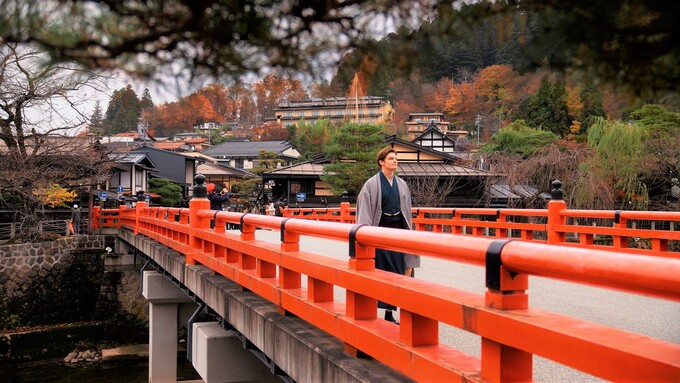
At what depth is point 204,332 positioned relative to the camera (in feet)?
20.0

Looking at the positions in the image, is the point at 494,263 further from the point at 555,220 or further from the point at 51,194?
the point at 51,194

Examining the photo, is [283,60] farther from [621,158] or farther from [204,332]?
[621,158]

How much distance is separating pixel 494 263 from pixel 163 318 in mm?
10869

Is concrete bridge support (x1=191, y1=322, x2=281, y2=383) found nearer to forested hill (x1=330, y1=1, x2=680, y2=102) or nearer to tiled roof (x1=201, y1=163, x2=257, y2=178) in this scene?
forested hill (x1=330, y1=1, x2=680, y2=102)

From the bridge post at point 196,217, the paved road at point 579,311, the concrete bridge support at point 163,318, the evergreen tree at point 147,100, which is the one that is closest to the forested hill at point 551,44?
the evergreen tree at point 147,100

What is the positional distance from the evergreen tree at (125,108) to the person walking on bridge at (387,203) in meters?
2.77

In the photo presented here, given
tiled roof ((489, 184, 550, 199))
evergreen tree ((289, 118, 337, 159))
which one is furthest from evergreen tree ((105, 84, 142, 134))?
tiled roof ((489, 184, 550, 199))

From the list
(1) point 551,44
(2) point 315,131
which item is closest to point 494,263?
(1) point 551,44

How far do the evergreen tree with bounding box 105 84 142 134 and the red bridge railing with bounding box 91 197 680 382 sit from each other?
1.29 m

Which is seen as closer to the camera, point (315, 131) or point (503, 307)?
point (503, 307)

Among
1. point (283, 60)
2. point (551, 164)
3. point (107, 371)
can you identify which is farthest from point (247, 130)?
point (551, 164)

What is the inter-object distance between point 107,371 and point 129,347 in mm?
1963

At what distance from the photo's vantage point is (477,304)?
2.31 m

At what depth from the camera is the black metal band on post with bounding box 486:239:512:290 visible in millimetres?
2162
